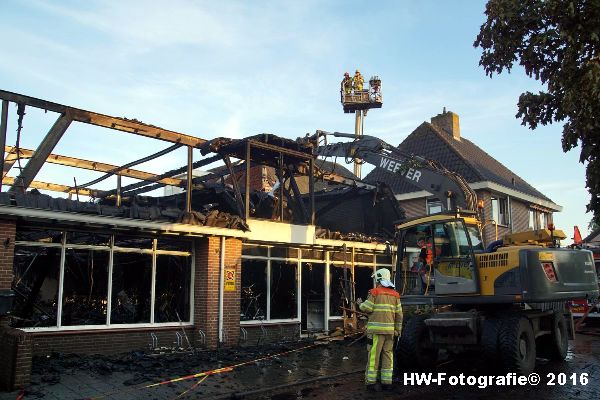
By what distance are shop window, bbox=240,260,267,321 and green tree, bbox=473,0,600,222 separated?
288 inches

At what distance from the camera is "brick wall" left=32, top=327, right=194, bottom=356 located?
32.3ft

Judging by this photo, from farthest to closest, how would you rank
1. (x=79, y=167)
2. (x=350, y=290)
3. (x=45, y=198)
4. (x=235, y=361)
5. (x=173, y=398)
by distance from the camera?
1. (x=350, y=290)
2. (x=79, y=167)
3. (x=235, y=361)
4. (x=45, y=198)
5. (x=173, y=398)

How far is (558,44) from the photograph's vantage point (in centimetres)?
788

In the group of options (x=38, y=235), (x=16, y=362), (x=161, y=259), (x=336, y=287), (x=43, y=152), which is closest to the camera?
(x=16, y=362)

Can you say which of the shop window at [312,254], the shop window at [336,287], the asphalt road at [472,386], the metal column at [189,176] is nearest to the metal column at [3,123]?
the metal column at [189,176]

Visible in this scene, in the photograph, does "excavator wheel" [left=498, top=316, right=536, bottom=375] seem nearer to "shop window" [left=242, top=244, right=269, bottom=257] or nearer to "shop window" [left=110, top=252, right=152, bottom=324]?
"shop window" [left=242, top=244, right=269, bottom=257]

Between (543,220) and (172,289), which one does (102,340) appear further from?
(543,220)

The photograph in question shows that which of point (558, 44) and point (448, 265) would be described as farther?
point (448, 265)

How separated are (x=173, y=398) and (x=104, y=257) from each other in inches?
169

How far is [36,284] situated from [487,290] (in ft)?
26.3

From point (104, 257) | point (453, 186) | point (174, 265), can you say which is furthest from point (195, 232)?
point (453, 186)

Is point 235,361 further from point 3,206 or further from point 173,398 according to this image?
point 3,206

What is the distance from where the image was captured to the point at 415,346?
9.53 metres

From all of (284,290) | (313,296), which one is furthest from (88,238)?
(313,296)
